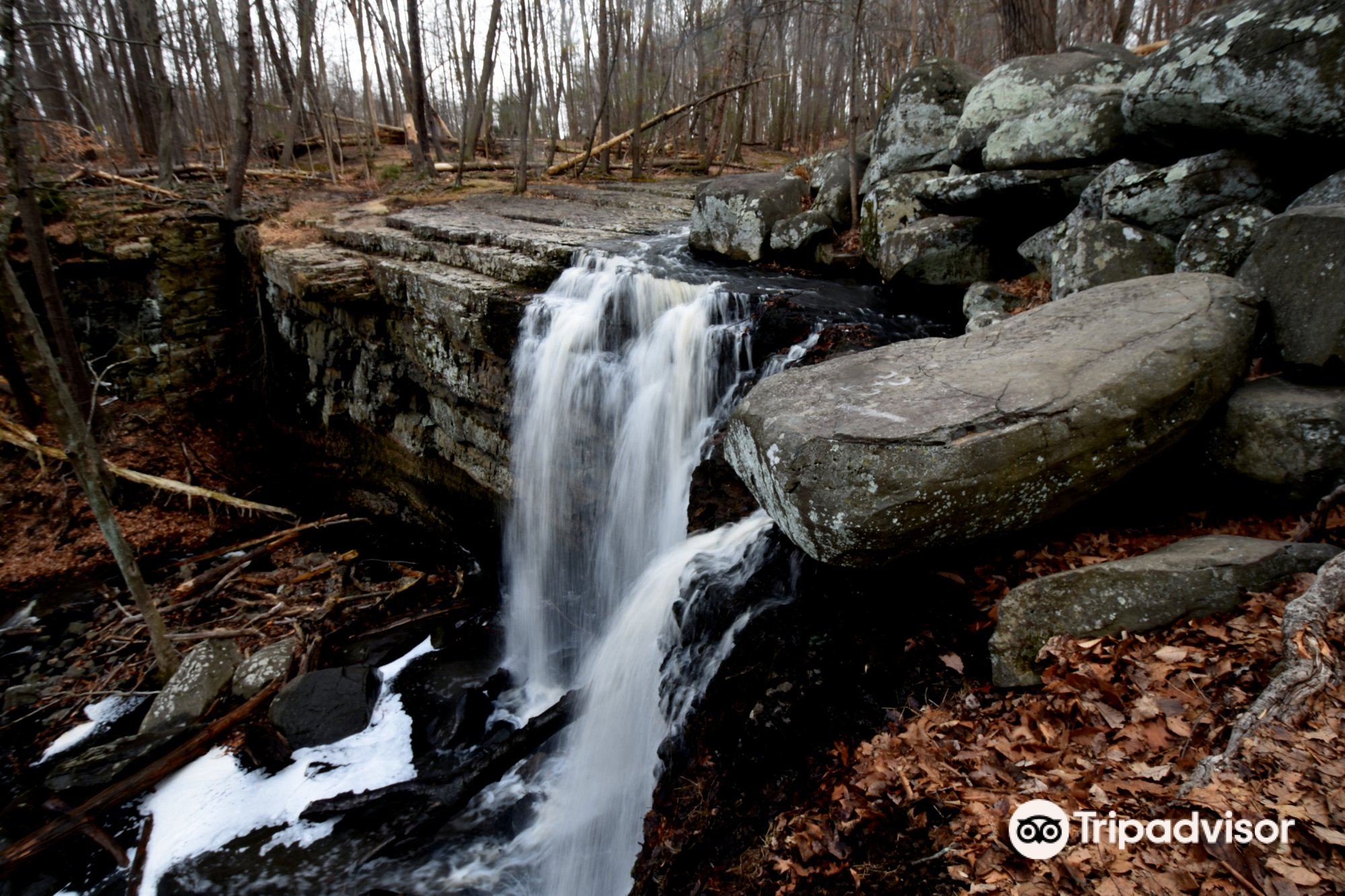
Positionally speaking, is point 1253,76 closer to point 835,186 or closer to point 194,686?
point 835,186

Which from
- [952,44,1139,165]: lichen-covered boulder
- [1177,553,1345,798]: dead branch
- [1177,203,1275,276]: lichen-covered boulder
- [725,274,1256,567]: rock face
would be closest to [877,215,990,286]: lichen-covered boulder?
[952,44,1139,165]: lichen-covered boulder

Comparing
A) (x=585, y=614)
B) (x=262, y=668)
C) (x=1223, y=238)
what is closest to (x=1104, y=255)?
(x=1223, y=238)

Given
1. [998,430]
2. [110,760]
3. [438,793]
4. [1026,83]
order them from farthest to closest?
1. [1026,83]
2. [110,760]
3. [438,793]
4. [998,430]

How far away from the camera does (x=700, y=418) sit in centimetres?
662

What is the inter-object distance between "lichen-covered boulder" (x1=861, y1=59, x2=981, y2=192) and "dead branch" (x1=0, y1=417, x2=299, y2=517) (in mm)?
11268

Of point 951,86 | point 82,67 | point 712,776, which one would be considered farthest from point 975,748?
point 82,67

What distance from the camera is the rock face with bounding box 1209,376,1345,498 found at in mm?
3332

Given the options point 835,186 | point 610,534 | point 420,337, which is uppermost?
point 835,186

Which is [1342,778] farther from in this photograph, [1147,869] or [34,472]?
[34,472]

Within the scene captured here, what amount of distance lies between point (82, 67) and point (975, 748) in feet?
91.7

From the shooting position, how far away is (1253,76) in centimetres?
438

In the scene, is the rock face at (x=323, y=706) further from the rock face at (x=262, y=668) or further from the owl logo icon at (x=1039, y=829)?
the owl logo icon at (x=1039, y=829)

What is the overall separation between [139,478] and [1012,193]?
1348cm

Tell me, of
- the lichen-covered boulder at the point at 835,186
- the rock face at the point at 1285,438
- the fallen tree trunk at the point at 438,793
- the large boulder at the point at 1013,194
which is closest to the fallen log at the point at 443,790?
the fallen tree trunk at the point at 438,793
